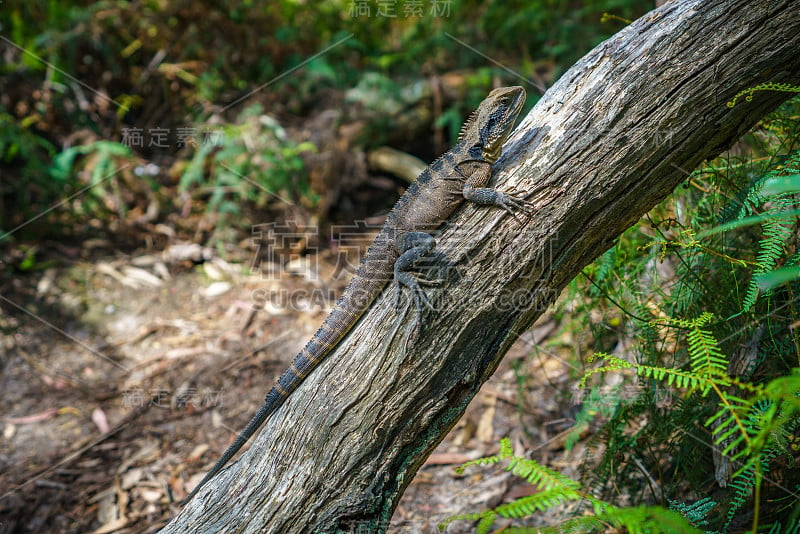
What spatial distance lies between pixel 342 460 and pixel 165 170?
23.0 ft

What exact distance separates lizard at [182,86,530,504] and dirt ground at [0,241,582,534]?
169 centimetres

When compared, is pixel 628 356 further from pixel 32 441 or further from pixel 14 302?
pixel 14 302

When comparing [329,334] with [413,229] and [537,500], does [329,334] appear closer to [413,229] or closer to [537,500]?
[413,229]

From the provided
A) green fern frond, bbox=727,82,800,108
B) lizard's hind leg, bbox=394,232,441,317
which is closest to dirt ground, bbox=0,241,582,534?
lizard's hind leg, bbox=394,232,441,317

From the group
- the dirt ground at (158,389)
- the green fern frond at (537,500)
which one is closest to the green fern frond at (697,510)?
the green fern frond at (537,500)

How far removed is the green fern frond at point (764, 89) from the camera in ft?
9.17

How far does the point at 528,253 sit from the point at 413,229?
1.23 metres

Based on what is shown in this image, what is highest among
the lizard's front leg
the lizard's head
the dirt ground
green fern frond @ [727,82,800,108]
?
green fern frond @ [727,82,800,108]

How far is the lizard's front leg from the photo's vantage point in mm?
3340

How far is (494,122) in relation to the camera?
14.2 ft

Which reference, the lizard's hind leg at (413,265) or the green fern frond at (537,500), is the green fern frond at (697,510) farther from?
the lizard's hind leg at (413,265)

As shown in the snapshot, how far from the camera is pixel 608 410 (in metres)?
4.25

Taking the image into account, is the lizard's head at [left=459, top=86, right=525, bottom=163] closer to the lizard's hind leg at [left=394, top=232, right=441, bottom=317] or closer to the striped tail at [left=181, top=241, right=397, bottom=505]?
the lizard's hind leg at [left=394, top=232, right=441, bottom=317]

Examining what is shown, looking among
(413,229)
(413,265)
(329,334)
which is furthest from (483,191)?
(329,334)
